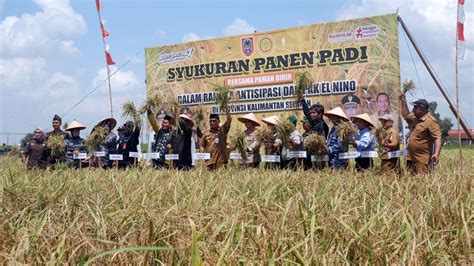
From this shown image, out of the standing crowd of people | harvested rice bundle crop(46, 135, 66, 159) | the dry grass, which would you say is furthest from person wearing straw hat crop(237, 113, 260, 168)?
the dry grass

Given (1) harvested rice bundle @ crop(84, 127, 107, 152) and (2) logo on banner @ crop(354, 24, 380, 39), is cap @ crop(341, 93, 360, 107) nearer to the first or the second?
(2) logo on banner @ crop(354, 24, 380, 39)

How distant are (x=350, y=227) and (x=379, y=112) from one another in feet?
21.9

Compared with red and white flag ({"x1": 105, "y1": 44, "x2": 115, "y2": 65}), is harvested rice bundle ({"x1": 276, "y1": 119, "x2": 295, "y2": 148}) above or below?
below

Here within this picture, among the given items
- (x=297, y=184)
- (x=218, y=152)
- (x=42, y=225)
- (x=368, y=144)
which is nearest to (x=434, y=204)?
(x=297, y=184)

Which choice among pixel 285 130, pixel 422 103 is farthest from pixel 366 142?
pixel 285 130

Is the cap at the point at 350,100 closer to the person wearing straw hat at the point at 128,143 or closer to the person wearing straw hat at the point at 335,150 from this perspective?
Answer: the person wearing straw hat at the point at 335,150

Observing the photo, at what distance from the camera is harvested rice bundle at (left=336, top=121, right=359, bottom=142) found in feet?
21.5

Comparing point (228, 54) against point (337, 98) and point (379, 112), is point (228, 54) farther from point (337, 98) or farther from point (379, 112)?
point (379, 112)

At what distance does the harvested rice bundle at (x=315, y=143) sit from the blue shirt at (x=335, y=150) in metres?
0.25

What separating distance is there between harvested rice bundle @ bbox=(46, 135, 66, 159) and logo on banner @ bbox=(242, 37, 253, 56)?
3.94 metres

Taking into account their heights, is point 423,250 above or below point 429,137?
below

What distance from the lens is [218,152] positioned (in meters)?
8.10

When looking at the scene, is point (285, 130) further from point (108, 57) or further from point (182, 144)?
point (108, 57)

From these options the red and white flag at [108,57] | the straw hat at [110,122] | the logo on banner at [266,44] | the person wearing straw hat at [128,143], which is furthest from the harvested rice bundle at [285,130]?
the red and white flag at [108,57]
